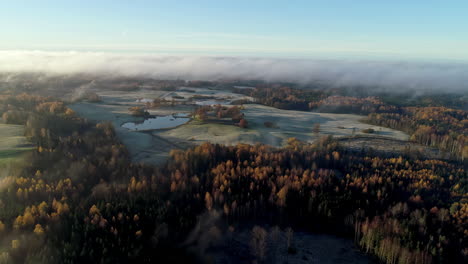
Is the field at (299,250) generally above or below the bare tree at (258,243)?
below

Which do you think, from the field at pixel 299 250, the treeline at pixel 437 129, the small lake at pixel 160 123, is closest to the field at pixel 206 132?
the small lake at pixel 160 123

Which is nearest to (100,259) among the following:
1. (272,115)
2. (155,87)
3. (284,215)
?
(284,215)

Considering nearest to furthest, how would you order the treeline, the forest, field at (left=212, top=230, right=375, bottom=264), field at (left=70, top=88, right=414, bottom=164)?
field at (left=212, top=230, right=375, bottom=264)
field at (left=70, top=88, right=414, bottom=164)
the treeline
the forest

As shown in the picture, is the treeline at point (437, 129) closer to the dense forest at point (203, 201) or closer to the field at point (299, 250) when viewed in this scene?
the dense forest at point (203, 201)

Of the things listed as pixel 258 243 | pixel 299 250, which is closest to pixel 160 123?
pixel 258 243

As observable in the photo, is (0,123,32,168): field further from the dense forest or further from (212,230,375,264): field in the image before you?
(212,230,375,264): field

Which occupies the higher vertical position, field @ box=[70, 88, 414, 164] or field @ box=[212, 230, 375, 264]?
field @ box=[70, 88, 414, 164]

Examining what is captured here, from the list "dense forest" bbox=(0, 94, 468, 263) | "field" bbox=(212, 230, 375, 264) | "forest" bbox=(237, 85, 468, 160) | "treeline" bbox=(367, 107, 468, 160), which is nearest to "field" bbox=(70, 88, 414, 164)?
"treeline" bbox=(367, 107, 468, 160)
